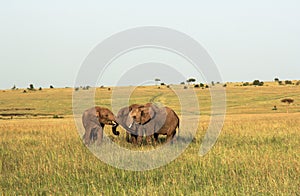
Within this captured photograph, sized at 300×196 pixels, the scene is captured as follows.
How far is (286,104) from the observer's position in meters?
55.6

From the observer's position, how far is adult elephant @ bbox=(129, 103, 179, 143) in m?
13.4

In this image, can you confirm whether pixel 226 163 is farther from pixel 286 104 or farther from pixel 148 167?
pixel 286 104

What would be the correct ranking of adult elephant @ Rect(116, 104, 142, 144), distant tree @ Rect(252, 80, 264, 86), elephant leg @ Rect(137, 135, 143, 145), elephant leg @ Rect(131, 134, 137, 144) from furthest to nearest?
distant tree @ Rect(252, 80, 264, 86) → elephant leg @ Rect(131, 134, 137, 144) → adult elephant @ Rect(116, 104, 142, 144) → elephant leg @ Rect(137, 135, 143, 145)

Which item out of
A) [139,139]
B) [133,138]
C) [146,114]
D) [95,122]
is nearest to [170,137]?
[139,139]

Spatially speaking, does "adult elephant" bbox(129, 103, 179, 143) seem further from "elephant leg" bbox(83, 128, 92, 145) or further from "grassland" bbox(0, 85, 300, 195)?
"elephant leg" bbox(83, 128, 92, 145)

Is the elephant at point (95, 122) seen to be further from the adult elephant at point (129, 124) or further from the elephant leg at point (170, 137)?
the elephant leg at point (170, 137)

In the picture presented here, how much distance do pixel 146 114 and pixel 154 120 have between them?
0.62 m

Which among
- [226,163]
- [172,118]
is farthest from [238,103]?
[226,163]

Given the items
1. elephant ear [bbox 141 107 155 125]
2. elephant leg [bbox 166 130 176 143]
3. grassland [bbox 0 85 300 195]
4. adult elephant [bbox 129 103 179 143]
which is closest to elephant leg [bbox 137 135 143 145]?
adult elephant [bbox 129 103 179 143]

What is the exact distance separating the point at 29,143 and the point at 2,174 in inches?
218

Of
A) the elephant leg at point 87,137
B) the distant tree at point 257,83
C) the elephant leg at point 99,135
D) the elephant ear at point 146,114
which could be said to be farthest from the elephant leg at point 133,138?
the distant tree at point 257,83

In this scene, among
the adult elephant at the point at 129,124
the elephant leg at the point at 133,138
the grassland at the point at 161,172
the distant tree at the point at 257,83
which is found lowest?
the grassland at the point at 161,172

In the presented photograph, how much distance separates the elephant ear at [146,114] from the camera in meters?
13.4

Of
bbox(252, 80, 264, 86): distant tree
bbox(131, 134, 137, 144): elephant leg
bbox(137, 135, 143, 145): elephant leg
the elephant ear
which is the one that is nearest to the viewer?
the elephant ear
